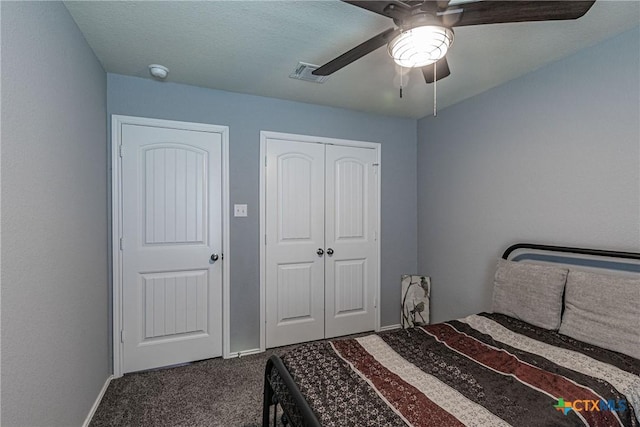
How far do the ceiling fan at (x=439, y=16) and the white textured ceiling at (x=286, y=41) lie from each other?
47 centimetres

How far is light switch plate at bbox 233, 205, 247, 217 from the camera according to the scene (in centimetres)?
296

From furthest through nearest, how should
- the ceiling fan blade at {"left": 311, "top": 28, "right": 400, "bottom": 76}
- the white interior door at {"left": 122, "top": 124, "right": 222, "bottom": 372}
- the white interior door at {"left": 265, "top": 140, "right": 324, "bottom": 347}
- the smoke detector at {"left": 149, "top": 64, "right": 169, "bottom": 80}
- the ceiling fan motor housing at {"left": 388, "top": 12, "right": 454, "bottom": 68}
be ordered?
the white interior door at {"left": 265, "top": 140, "right": 324, "bottom": 347}
the white interior door at {"left": 122, "top": 124, "right": 222, "bottom": 372}
the smoke detector at {"left": 149, "top": 64, "right": 169, "bottom": 80}
the ceiling fan blade at {"left": 311, "top": 28, "right": 400, "bottom": 76}
the ceiling fan motor housing at {"left": 388, "top": 12, "right": 454, "bottom": 68}

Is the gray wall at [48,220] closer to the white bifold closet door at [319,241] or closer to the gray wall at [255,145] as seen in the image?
the gray wall at [255,145]

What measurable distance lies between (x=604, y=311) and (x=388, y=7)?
81.1 inches

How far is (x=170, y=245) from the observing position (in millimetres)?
2756

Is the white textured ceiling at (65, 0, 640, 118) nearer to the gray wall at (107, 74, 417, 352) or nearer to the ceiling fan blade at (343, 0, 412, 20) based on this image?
the gray wall at (107, 74, 417, 352)

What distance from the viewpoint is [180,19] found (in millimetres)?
1857

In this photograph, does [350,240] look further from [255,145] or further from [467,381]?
[467,381]

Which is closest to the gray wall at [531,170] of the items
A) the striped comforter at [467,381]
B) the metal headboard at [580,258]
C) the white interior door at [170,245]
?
the metal headboard at [580,258]

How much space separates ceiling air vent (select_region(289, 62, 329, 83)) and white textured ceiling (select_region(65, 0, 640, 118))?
0.06 metres

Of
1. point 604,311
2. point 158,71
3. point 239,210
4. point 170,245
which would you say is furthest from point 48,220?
point 604,311

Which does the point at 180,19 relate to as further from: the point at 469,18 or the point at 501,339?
the point at 501,339

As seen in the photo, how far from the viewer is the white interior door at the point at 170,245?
8.64 ft

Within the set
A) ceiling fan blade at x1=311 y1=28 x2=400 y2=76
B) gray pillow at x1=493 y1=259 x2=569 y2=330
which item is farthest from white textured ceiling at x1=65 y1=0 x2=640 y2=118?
gray pillow at x1=493 y1=259 x2=569 y2=330
